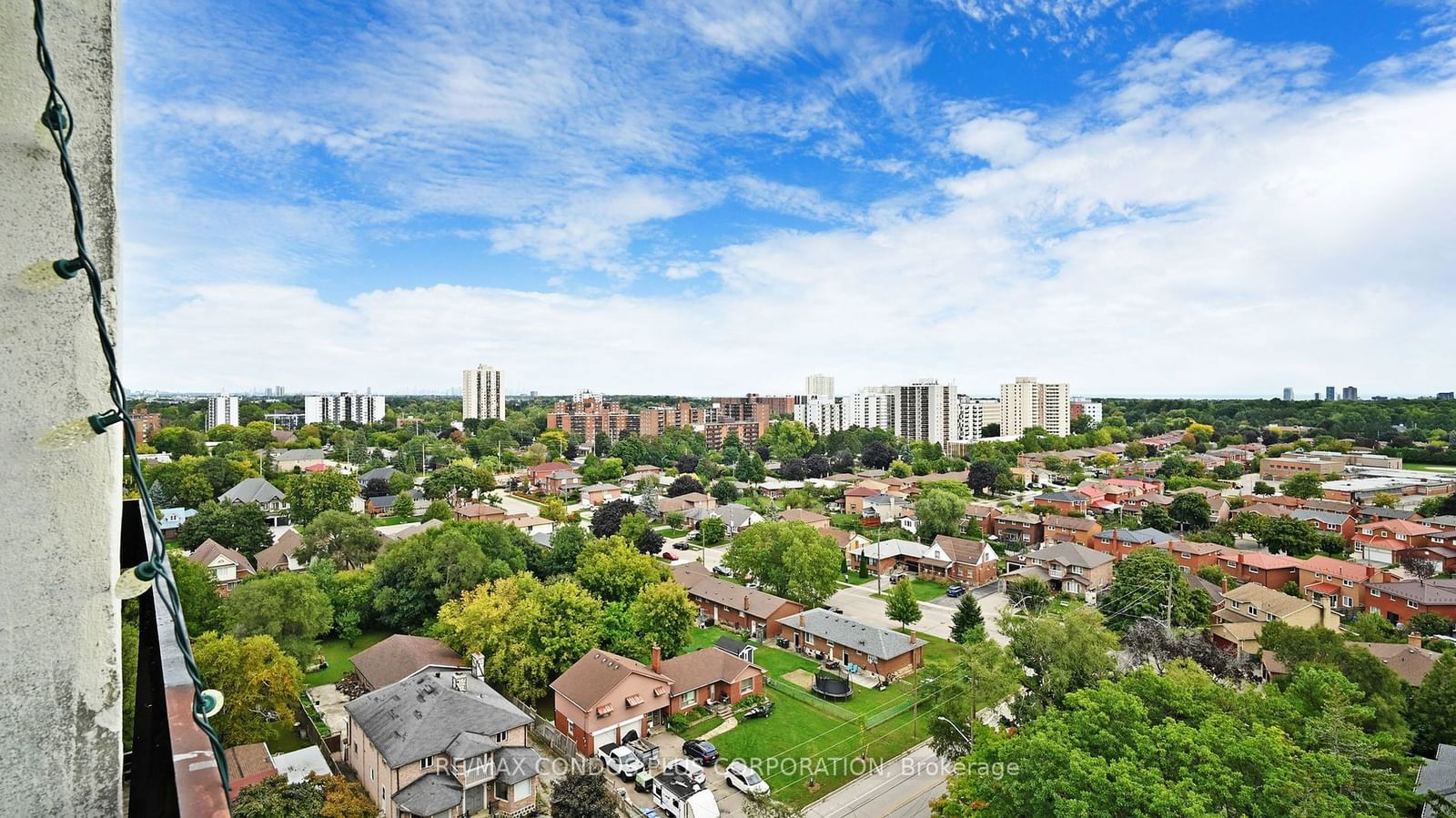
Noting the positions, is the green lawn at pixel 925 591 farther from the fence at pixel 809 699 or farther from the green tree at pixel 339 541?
the green tree at pixel 339 541

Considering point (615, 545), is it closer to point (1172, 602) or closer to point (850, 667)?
point (850, 667)

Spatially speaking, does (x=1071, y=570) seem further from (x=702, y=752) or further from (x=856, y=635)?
(x=702, y=752)

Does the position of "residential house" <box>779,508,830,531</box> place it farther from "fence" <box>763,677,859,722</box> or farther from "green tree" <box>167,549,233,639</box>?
"green tree" <box>167,549,233,639</box>

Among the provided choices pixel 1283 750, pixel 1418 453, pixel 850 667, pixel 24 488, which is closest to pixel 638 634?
pixel 850 667

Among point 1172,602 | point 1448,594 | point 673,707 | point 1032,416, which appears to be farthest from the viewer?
point 1032,416

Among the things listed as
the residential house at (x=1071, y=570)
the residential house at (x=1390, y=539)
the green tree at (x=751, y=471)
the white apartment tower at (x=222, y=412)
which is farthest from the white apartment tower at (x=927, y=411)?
the white apartment tower at (x=222, y=412)

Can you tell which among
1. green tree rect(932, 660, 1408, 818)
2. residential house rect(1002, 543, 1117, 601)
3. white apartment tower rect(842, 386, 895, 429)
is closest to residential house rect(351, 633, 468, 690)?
green tree rect(932, 660, 1408, 818)
